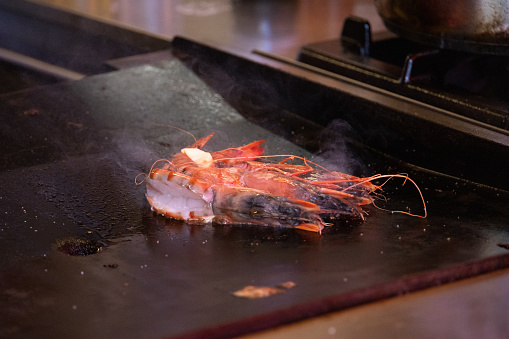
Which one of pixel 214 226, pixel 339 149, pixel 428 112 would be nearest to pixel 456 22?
pixel 428 112

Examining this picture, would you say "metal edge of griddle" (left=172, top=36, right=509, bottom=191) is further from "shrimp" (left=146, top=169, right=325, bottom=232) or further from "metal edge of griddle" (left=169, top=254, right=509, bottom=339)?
"shrimp" (left=146, top=169, right=325, bottom=232)

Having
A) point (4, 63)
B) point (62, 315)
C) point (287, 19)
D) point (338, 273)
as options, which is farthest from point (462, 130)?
point (4, 63)

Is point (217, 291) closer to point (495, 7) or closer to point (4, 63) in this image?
point (495, 7)

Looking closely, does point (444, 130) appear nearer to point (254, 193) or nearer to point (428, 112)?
point (428, 112)

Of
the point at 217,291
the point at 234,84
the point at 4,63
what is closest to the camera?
the point at 217,291

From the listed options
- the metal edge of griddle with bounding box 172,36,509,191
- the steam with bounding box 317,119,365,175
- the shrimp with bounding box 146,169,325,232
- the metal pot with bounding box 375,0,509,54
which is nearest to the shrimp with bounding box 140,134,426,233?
the shrimp with bounding box 146,169,325,232

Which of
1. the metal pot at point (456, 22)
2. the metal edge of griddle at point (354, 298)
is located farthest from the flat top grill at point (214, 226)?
the metal pot at point (456, 22)
